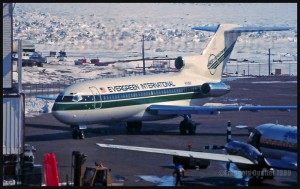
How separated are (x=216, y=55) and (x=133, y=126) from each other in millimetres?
7222

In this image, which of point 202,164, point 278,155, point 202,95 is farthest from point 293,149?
point 202,95

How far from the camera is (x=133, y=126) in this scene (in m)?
44.3

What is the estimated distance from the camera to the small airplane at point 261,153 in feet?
90.1

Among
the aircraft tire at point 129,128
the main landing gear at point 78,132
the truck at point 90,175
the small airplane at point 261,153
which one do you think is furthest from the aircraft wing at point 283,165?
the aircraft tire at point 129,128

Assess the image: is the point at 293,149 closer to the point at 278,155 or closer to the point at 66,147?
the point at 278,155

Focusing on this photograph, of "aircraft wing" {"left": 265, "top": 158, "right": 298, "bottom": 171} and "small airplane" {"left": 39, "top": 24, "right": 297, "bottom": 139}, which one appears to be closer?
"aircraft wing" {"left": 265, "top": 158, "right": 298, "bottom": 171}

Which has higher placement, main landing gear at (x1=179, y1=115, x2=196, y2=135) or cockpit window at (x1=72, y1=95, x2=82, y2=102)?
cockpit window at (x1=72, y1=95, x2=82, y2=102)

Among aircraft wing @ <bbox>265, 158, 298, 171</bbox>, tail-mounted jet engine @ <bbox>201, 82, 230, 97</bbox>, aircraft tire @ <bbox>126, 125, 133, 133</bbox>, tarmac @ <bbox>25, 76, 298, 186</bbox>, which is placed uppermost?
tail-mounted jet engine @ <bbox>201, 82, 230, 97</bbox>

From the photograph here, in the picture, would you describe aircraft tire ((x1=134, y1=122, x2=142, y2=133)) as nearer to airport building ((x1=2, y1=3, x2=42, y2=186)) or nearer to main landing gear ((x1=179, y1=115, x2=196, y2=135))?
main landing gear ((x1=179, y1=115, x2=196, y2=135))

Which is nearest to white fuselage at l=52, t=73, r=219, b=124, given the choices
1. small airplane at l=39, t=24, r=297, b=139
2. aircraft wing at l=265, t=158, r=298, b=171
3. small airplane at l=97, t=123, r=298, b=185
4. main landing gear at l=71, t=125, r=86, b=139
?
small airplane at l=39, t=24, r=297, b=139

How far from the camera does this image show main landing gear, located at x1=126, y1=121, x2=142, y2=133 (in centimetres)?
4419

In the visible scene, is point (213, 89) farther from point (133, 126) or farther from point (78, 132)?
point (78, 132)

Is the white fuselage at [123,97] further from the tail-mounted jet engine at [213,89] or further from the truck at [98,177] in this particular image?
the truck at [98,177]

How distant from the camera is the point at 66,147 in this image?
38.2 m
